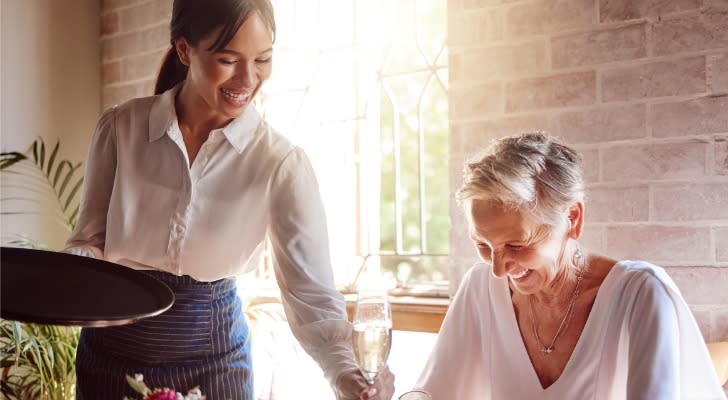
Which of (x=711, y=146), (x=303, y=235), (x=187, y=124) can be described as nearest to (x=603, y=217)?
(x=711, y=146)

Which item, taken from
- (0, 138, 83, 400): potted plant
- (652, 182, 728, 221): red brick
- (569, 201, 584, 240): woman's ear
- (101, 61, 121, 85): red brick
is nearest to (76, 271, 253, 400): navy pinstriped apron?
(569, 201, 584, 240): woman's ear

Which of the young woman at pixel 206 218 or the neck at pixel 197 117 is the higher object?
the neck at pixel 197 117

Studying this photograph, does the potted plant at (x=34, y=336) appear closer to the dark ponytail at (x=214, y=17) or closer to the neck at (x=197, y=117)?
the neck at (x=197, y=117)

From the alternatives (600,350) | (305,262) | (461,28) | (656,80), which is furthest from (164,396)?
(461,28)

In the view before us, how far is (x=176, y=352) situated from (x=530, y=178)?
0.84m

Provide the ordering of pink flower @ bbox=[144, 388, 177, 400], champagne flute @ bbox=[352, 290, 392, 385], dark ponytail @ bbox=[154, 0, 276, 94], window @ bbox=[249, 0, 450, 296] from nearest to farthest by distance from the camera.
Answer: pink flower @ bbox=[144, 388, 177, 400] → champagne flute @ bbox=[352, 290, 392, 385] → dark ponytail @ bbox=[154, 0, 276, 94] → window @ bbox=[249, 0, 450, 296]

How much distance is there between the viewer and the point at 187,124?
1754 mm

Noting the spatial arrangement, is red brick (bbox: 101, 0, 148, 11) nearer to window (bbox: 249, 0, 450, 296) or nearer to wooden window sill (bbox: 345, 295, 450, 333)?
window (bbox: 249, 0, 450, 296)

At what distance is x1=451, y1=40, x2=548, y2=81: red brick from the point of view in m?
2.52

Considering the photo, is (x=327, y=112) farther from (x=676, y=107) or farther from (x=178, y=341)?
(x=178, y=341)

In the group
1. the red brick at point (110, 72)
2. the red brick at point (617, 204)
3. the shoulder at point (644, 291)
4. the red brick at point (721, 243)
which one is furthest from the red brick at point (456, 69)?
the red brick at point (110, 72)

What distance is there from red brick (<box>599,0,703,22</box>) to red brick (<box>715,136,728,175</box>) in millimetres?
394

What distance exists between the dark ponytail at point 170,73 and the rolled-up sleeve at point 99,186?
0.19 m

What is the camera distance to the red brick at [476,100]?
2615 mm
